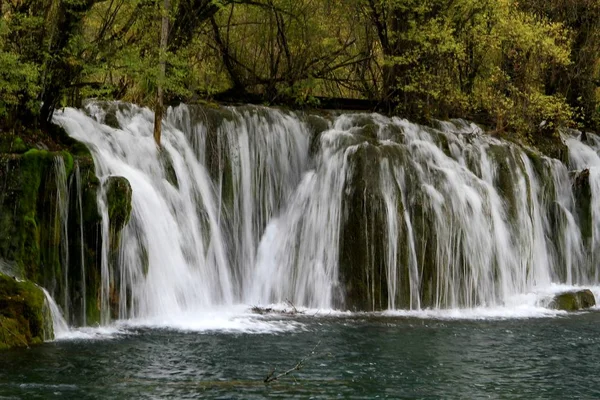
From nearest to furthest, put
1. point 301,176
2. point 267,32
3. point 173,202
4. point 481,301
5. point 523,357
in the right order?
point 523,357 → point 173,202 → point 481,301 → point 301,176 → point 267,32

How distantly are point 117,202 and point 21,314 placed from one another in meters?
3.06

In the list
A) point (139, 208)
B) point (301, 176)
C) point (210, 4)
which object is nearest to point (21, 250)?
point (139, 208)

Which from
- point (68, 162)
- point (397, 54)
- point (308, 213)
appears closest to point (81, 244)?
point (68, 162)

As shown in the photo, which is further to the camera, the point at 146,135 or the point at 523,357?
the point at 146,135

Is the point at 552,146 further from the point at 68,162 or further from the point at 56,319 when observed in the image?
the point at 56,319

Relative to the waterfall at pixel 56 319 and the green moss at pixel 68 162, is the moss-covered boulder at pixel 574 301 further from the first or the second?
the green moss at pixel 68 162

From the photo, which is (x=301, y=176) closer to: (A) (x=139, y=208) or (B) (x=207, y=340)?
(A) (x=139, y=208)

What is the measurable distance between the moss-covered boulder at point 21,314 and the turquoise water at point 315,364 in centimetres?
30

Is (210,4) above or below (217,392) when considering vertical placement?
above

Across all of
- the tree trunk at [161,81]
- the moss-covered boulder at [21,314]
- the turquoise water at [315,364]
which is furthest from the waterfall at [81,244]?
the tree trunk at [161,81]

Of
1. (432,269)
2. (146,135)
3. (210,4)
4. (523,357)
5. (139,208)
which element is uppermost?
(210,4)

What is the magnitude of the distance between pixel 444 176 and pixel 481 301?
3.13 m

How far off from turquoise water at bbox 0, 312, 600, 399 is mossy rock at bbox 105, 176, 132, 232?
1.91 metres

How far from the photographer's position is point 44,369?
394 inches
